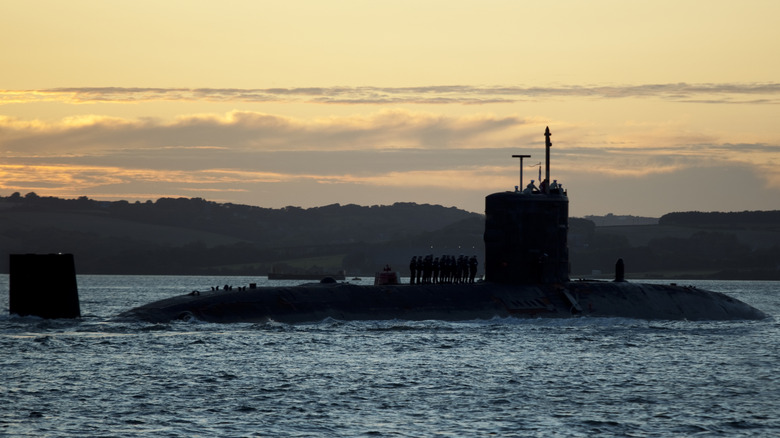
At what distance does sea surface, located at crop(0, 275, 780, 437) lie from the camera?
2209 centimetres

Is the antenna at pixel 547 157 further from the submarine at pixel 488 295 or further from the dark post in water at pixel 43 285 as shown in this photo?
the dark post in water at pixel 43 285

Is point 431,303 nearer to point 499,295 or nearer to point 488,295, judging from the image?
point 488,295

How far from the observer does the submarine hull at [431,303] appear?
38.9m

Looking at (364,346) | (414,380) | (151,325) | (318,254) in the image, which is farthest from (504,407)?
(318,254)

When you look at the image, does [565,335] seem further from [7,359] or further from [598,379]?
[7,359]

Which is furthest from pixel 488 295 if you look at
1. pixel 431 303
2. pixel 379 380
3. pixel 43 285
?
pixel 43 285

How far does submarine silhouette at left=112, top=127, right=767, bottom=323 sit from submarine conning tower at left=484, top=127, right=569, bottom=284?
1.6 inches

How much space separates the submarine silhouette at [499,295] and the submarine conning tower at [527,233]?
0.13ft

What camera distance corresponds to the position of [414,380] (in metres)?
28.0

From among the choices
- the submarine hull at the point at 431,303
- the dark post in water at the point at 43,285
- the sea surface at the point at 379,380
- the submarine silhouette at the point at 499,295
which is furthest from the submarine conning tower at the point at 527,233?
the dark post in water at the point at 43,285

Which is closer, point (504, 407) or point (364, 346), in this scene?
point (504, 407)

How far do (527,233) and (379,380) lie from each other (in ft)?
57.3

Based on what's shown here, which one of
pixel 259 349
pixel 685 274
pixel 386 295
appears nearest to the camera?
pixel 259 349

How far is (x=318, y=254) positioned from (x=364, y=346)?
165m
